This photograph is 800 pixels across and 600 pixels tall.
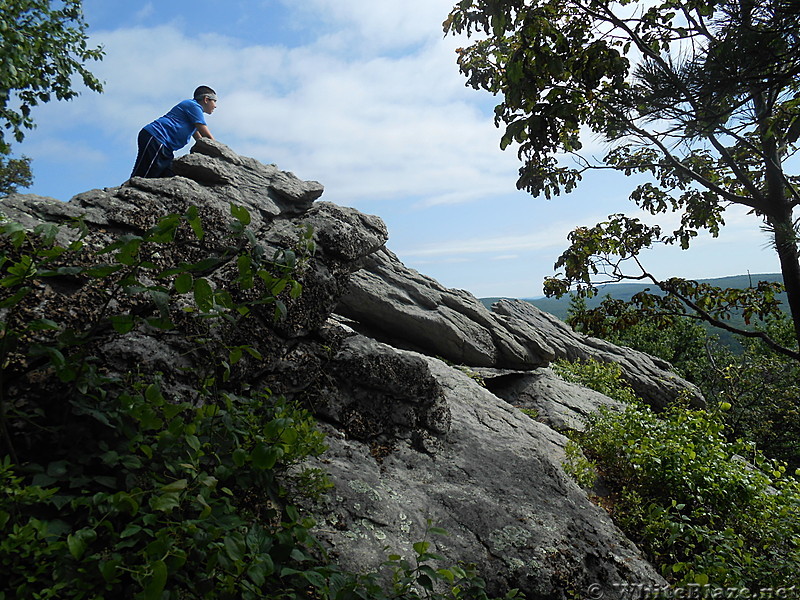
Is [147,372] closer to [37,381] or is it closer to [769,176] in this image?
[37,381]

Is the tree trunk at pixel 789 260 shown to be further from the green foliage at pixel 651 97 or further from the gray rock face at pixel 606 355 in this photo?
the gray rock face at pixel 606 355

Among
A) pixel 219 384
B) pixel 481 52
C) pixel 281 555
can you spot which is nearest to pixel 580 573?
pixel 281 555

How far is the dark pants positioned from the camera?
772 cm

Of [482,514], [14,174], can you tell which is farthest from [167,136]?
[14,174]

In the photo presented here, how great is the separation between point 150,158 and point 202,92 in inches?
76.5

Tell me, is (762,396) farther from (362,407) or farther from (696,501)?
(362,407)

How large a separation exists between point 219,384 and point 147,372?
625 millimetres

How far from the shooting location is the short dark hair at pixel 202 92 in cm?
895

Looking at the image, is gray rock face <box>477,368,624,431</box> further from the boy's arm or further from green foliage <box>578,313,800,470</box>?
green foliage <box>578,313,800,470</box>

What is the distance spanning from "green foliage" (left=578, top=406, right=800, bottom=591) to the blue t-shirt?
777 centimetres

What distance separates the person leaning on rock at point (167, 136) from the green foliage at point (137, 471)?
4.37 metres

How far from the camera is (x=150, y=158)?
7.77 meters

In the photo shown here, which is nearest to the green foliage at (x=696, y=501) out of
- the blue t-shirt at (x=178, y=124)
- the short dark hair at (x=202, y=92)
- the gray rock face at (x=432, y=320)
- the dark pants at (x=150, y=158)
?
the gray rock face at (x=432, y=320)

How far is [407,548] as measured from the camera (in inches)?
165
